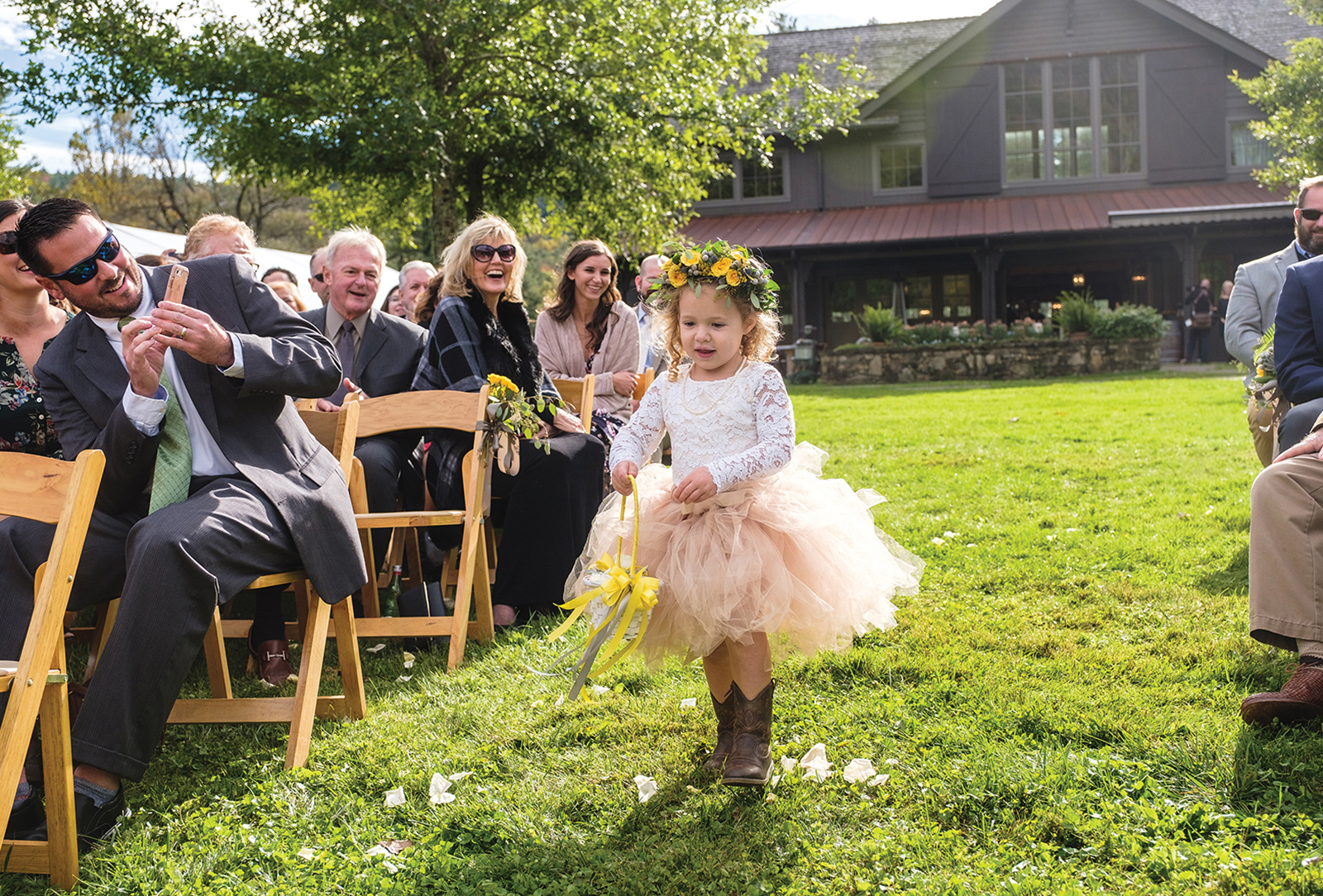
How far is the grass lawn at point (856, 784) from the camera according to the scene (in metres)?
2.93

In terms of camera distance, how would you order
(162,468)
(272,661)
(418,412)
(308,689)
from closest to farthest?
1. (162,468)
2. (308,689)
3. (272,661)
4. (418,412)

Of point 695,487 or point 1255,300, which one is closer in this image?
point 695,487

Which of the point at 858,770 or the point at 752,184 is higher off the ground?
the point at 752,184

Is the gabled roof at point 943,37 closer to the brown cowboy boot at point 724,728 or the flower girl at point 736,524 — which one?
the flower girl at point 736,524

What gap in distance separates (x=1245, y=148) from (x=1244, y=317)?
22.6 meters

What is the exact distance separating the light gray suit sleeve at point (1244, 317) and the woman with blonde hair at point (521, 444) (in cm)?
407

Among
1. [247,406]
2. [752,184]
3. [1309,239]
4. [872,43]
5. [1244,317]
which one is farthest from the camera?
[872,43]

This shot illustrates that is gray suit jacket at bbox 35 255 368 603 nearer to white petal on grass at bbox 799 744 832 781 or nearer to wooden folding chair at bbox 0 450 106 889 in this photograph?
wooden folding chair at bbox 0 450 106 889

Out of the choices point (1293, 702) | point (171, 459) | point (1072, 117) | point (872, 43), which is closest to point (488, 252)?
point (171, 459)

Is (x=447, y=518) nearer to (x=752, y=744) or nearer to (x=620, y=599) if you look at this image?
(x=620, y=599)

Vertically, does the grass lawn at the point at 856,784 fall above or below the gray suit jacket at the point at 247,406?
below

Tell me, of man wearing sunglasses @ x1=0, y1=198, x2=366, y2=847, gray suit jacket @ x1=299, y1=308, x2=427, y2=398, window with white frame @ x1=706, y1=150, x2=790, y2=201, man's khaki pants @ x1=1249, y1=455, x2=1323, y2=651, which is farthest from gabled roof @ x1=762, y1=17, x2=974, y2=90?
man's khaki pants @ x1=1249, y1=455, x2=1323, y2=651

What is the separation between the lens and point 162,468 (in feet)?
12.7

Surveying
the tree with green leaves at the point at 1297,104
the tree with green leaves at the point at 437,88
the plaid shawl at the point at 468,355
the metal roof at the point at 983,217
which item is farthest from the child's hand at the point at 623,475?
the tree with green leaves at the point at 1297,104
